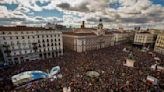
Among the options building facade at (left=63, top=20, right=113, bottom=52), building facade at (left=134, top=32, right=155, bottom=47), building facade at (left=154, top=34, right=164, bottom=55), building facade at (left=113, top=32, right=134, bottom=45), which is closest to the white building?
building facade at (left=63, top=20, right=113, bottom=52)

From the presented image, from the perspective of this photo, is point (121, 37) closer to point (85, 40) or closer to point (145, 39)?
point (145, 39)

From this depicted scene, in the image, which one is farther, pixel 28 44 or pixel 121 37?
pixel 121 37

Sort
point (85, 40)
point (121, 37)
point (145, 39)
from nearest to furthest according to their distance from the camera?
point (85, 40)
point (145, 39)
point (121, 37)

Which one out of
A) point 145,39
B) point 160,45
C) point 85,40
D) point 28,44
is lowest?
point 160,45

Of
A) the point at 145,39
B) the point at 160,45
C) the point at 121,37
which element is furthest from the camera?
the point at 121,37

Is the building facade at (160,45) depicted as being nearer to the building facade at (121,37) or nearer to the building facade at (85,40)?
the building facade at (85,40)

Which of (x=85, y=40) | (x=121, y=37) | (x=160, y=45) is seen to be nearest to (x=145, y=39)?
(x=160, y=45)

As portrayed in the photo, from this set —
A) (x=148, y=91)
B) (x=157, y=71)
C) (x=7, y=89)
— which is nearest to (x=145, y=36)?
(x=157, y=71)

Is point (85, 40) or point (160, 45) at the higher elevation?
point (85, 40)
